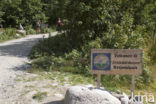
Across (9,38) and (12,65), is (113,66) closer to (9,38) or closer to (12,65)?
(12,65)

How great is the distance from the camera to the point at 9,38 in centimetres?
1559

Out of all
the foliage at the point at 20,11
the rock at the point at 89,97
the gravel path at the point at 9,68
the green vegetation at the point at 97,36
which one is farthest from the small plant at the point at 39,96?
the foliage at the point at 20,11

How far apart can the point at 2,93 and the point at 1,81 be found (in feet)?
2.99

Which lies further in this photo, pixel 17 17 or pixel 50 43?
pixel 17 17

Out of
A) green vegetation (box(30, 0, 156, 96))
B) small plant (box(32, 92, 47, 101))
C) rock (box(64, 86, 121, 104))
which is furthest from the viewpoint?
green vegetation (box(30, 0, 156, 96))

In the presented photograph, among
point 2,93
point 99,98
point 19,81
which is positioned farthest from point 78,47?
point 99,98

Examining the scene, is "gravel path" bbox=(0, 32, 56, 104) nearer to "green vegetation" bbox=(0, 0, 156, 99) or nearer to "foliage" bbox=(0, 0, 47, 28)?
"green vegetation" bbox=(0, 0, 156, 99)

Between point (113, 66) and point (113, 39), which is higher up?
point (113, 39)

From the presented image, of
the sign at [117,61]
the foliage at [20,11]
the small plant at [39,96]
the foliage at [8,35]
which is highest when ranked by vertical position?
the foliage at [20,11]

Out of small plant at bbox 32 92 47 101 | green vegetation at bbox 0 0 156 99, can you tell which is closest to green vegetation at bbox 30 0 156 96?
green vegetation at bbox 0 0 156 99

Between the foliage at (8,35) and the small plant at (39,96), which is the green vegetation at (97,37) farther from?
the foliage at (8,35)

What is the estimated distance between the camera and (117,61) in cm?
434

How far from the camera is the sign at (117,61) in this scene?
431 cm

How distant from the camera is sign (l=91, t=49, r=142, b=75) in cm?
431
